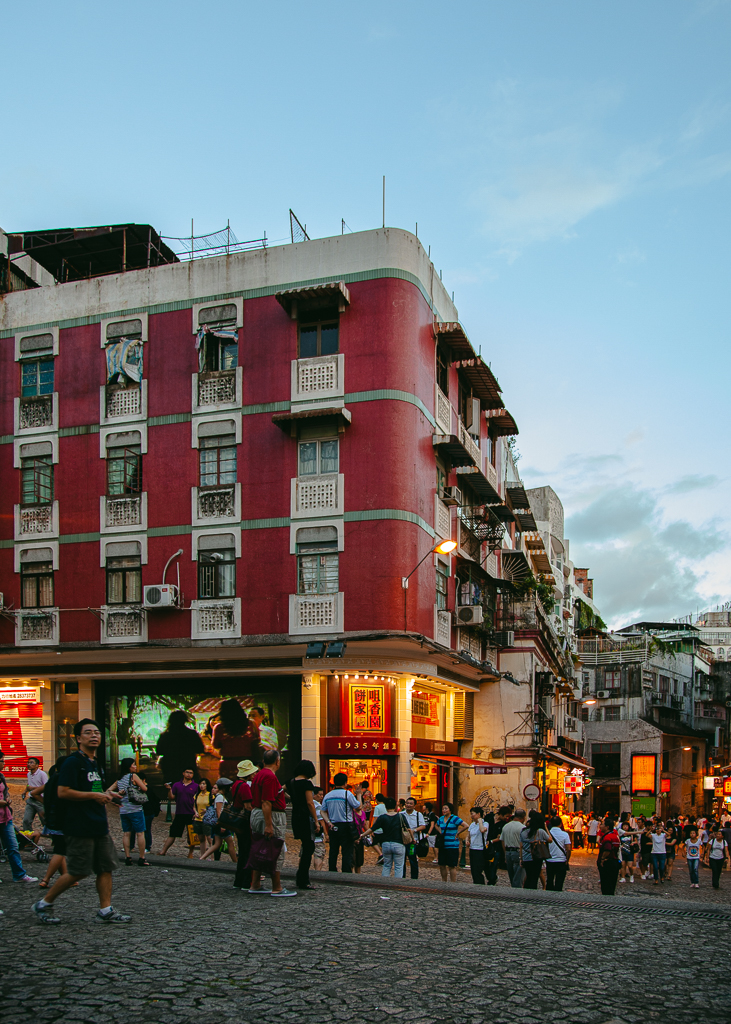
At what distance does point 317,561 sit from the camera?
1046 inches

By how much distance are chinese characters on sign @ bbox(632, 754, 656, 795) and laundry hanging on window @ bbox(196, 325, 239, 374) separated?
140ft

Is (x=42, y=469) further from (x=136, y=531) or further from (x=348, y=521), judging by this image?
(x=348, y=521)

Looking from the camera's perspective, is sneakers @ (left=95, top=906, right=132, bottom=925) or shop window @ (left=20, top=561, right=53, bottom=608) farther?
shop window @ (left=20, top=561, right=53, bottom=608)

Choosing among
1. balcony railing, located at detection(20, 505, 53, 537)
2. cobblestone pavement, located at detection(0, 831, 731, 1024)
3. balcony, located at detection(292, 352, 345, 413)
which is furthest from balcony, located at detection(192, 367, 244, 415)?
cobblestone pavement, located at detection(0, 831, 731, 1024)

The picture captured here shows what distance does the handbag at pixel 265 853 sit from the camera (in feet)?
36.8

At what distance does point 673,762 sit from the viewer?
6241 cm

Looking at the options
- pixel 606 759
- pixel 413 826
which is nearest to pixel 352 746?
pixel 413 826

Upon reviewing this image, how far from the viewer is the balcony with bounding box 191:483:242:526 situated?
27.4 meters

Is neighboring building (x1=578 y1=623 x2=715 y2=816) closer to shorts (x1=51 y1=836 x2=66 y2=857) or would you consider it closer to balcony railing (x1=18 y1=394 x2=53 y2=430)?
balcony railing (x1=18 y1=394 x2=53 y2=430)

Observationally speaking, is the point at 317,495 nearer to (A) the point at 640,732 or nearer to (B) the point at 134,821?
(B) the point at 134,821

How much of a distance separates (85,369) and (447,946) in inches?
956

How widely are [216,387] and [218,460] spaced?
2.15m

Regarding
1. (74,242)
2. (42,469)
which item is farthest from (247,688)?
(74,242)

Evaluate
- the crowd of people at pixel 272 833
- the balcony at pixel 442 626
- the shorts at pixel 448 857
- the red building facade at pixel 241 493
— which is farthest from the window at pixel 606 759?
the shorts at pixel 448 857
